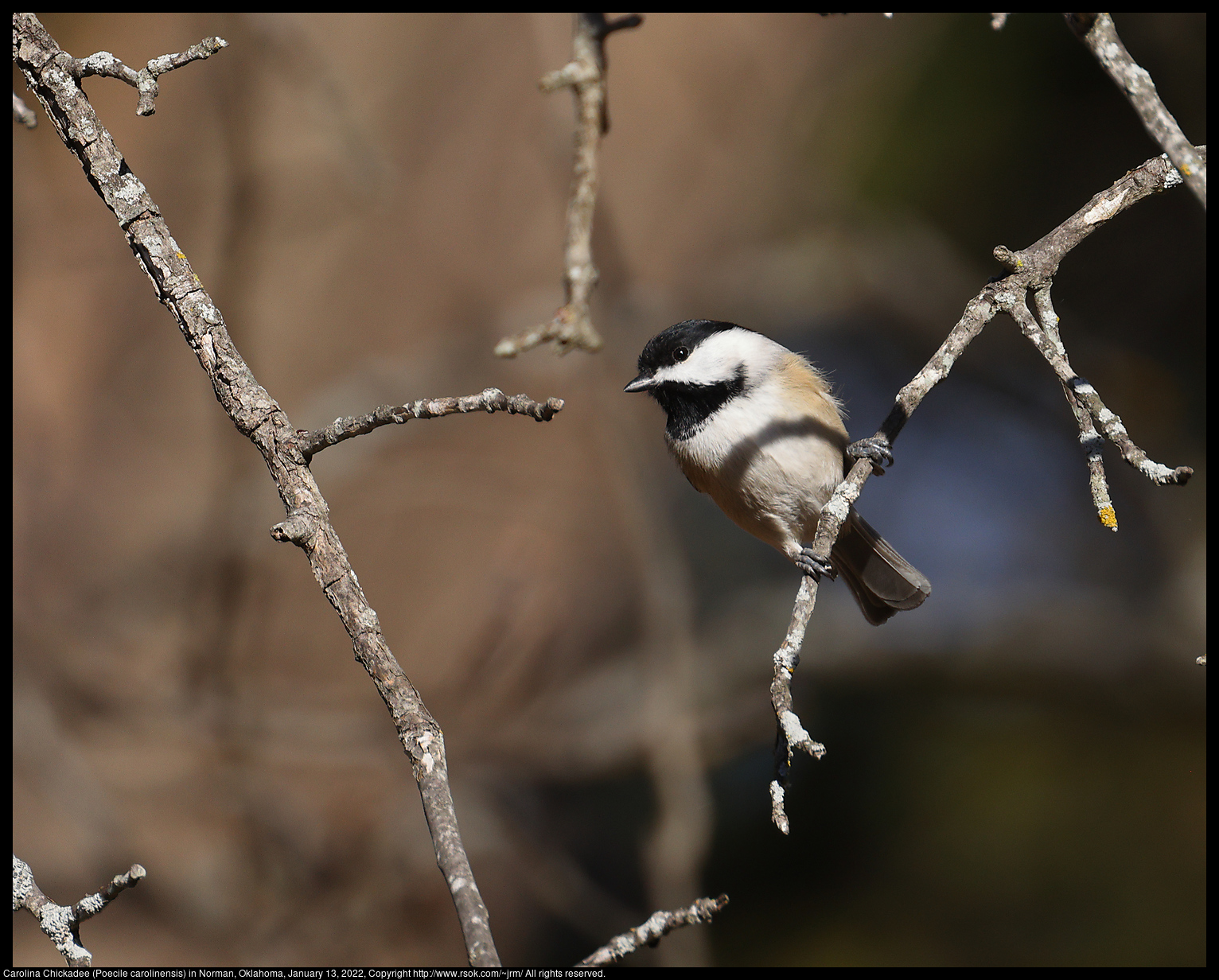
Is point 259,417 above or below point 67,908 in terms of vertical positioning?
above

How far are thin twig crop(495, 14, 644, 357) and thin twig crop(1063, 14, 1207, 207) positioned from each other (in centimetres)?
55

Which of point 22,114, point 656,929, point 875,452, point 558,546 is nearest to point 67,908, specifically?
→ point 656,929

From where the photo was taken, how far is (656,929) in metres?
1.03

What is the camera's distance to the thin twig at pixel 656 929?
→ 1.02 meters

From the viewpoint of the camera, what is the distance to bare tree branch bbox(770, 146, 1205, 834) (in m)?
1.27

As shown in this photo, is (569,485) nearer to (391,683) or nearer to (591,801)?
(591,801)

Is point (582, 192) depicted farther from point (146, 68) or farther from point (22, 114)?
point (22, 114)

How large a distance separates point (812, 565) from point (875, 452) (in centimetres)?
48

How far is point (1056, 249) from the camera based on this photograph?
4.96ft

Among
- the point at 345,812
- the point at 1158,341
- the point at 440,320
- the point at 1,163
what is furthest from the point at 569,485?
the point at 1,163

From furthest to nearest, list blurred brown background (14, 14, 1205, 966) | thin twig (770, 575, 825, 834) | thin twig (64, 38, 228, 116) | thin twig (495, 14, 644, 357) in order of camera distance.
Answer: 1. blurred brown background (14, 14, 1205, 966)
2. thin twig (64, 38, 228, 116)
3. thin twig (770, 575, 825, 834)
4. thin twig (495, 14, 644, 357)

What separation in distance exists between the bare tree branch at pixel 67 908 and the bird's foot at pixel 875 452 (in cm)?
145

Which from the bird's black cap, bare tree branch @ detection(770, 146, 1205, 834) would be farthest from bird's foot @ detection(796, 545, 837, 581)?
the bird's black cap

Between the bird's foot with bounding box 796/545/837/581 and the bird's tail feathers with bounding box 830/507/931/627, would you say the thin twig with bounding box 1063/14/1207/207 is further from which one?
the bird's tail feathers with bounding box 830/507/931/627
